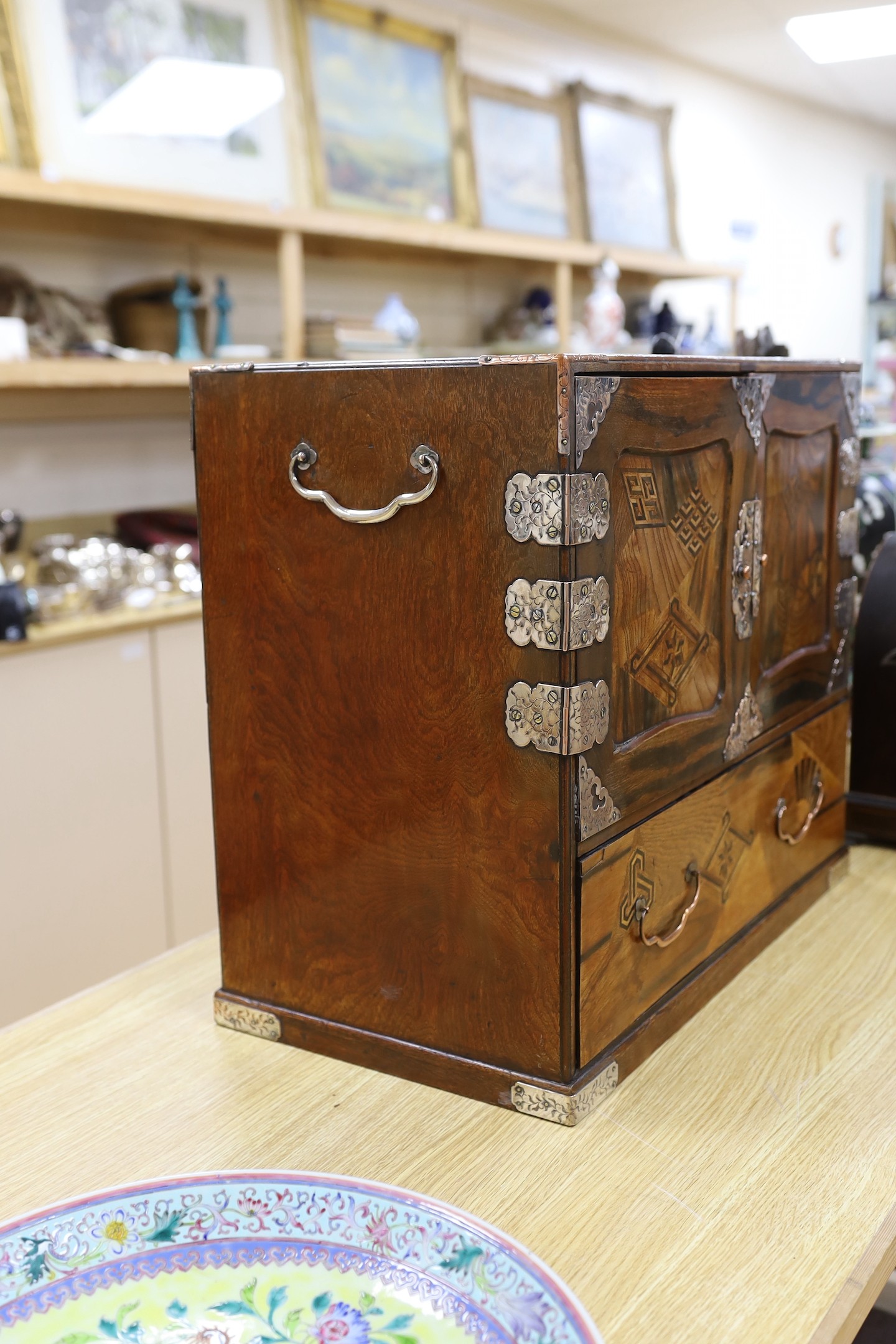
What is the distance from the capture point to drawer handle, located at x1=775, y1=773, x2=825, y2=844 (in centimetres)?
135

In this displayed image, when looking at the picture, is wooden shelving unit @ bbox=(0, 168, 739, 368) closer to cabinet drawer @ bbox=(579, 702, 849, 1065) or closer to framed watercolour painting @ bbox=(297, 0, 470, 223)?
framed watercolour painting @ bbox=(297, 0, 470, 223)

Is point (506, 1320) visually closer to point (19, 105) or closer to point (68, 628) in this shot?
point (68, 628)

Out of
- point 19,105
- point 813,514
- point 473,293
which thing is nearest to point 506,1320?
point 813,514

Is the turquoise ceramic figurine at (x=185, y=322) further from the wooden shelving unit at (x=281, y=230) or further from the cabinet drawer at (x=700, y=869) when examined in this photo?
the cabinet drawer at (x=700, y=869)

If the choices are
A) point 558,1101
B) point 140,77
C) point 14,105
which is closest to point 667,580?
point 558,1101

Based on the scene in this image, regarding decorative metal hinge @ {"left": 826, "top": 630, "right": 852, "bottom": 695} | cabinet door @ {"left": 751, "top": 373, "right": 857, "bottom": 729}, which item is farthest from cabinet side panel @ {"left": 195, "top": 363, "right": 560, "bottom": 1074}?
decorative metal hinge @ {"left": 826, "top": 630, "right": 852, "bottom": 695}

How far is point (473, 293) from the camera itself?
4223 millimetres

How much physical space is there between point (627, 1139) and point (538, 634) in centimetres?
41

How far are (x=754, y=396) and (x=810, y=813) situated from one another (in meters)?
0.51

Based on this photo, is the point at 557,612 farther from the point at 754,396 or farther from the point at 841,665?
the point at 841,665

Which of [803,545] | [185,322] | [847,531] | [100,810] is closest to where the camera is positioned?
[803,545]

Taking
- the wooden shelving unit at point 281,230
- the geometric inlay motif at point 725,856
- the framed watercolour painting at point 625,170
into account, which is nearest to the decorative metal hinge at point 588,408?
the geometric inlay motif at point 725,856

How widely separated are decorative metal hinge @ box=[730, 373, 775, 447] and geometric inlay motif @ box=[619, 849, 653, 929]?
0.43 metres

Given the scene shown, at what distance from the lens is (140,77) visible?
300 centimetres
